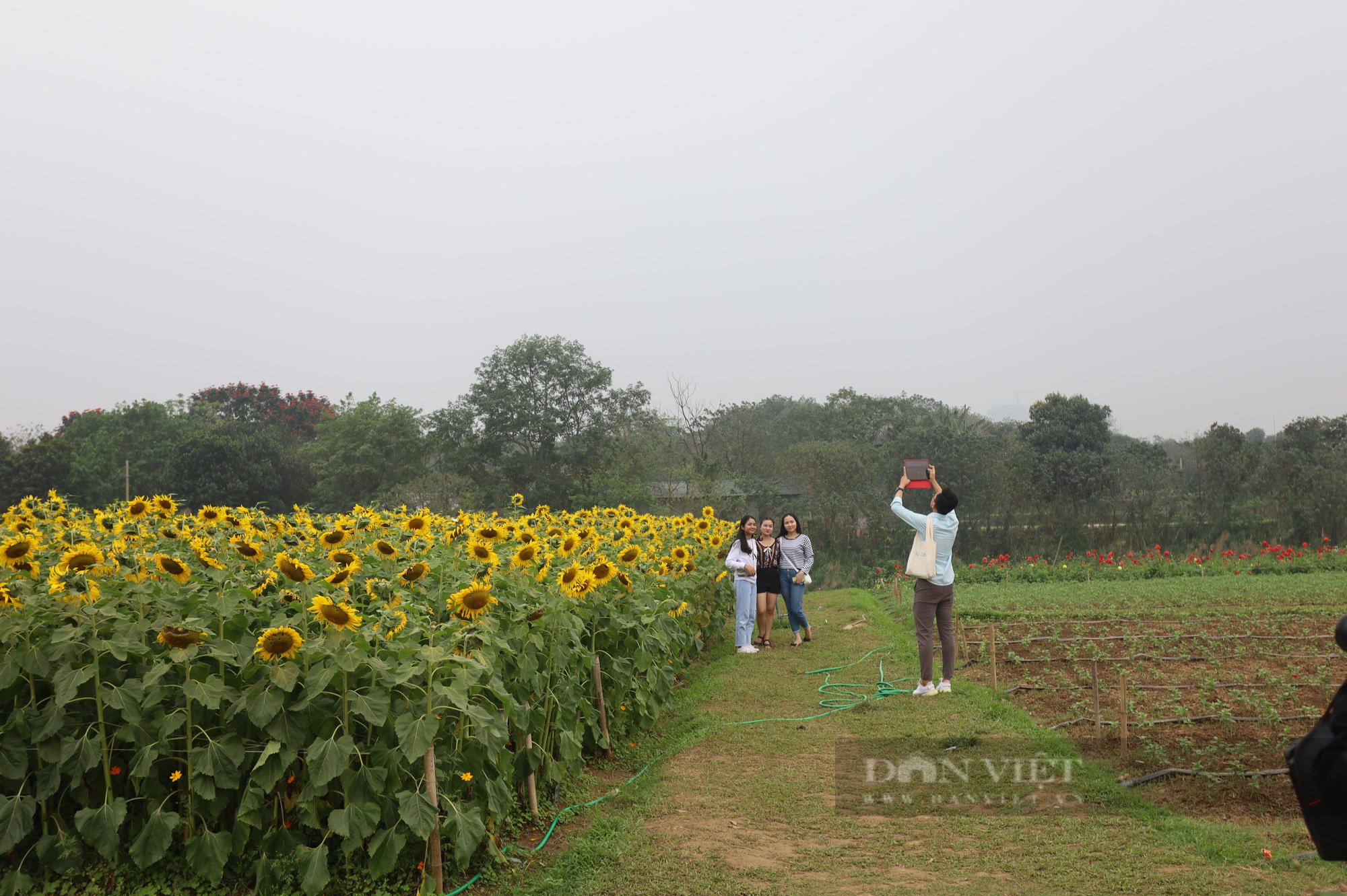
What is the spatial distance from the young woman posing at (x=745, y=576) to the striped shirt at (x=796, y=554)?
13.8 inches

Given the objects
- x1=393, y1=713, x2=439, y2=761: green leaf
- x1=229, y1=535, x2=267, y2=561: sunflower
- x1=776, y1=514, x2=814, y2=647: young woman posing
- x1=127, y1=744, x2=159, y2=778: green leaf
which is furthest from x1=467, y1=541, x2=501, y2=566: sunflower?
x1=776, y1=514, x2=814, y2=647: young woman posing

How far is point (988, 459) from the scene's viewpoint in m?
27.6

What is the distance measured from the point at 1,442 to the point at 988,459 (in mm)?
38551

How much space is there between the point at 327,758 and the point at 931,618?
535cm

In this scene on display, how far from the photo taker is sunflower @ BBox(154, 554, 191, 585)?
3.74 meters

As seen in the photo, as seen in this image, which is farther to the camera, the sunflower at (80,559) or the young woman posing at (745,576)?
the young woman posing at (745,576)

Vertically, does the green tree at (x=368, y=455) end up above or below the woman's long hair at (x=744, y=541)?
above

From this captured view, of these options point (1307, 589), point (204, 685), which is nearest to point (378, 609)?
point (204, 685)

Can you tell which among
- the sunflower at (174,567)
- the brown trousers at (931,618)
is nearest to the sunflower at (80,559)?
the sunflower at (174,567)

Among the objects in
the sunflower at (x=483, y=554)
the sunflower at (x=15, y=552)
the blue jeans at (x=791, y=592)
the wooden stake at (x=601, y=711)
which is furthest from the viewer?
the blue jeans at (x=791, y=592)

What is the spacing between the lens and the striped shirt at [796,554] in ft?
34.7

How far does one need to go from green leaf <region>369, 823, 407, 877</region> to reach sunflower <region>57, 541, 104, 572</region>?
5.31 ft

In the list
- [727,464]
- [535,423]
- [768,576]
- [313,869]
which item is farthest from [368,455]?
[313,869]

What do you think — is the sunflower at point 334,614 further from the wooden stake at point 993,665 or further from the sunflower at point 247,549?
the wooden stake at point 993,665
